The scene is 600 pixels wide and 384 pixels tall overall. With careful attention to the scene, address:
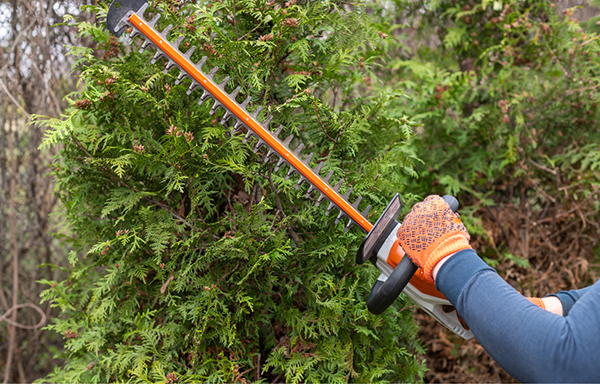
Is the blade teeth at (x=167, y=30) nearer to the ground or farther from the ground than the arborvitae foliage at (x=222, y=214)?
farther from the ground

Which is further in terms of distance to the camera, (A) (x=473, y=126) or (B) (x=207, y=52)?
(A) (x=473, y=126)

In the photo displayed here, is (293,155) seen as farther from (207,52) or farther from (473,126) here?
(473,126)

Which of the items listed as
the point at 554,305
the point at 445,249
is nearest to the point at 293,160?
the point at 445,249

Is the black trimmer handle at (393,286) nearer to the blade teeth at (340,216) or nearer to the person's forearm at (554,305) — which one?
the blade teeth at (340,216)

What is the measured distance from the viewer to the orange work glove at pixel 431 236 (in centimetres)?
125

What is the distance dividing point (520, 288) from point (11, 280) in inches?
171

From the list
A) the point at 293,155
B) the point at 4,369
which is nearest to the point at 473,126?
the point at 293,155

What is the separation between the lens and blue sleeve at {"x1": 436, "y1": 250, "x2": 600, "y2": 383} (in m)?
1.01

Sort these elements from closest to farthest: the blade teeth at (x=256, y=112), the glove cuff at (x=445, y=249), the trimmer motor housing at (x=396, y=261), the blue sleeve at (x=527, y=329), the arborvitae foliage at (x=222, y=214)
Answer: the blue sleeve at (x=527, y=329) → the glove cuff at (x=445, y=249) → the trimmer motor housing at (x=396, y=261) → the blade teeth at (x=256, y=112) → the arborvitae foliage at (x=222, y=214)

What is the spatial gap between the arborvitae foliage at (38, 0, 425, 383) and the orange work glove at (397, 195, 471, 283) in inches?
16.9

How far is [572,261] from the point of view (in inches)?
125

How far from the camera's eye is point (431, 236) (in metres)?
1.26

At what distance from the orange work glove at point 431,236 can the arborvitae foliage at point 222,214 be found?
0.43m

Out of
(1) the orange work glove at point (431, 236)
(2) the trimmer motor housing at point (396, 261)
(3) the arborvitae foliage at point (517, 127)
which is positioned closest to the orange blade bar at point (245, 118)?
(2) the trimmer motor housing at point (396, 261)
